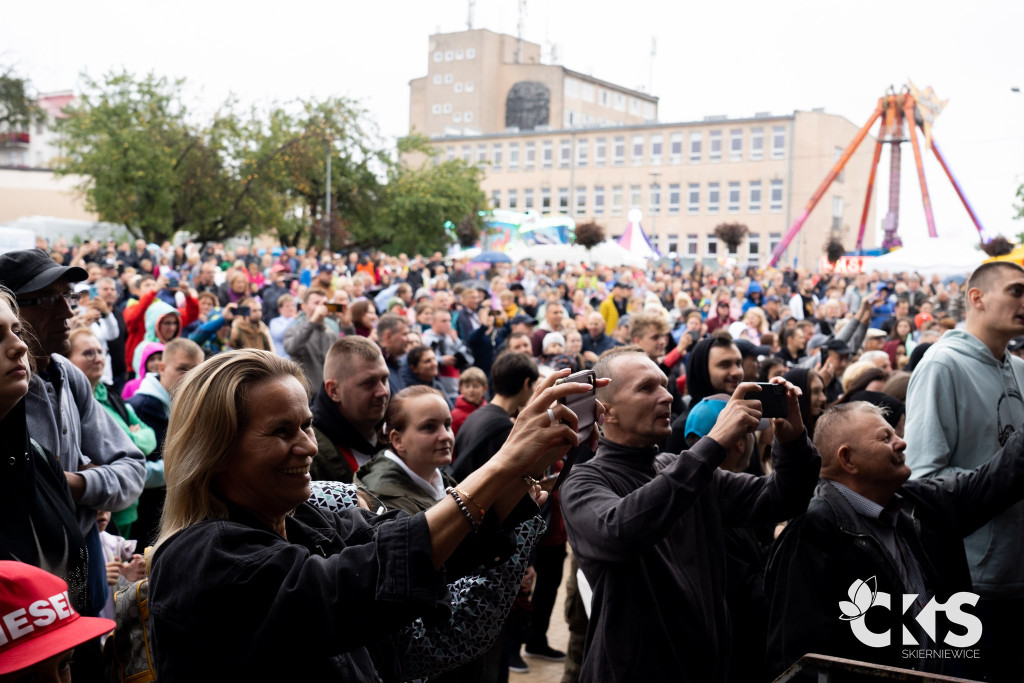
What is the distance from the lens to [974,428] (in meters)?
4.13

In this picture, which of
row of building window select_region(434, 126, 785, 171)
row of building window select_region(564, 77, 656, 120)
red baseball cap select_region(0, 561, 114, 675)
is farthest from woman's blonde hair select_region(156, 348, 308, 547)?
row of building window select_region(564, 77, 656, 120)

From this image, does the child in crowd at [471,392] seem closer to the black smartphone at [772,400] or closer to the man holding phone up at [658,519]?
the man holding phone up at [658,519]

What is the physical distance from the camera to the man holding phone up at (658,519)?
3035 millimetres

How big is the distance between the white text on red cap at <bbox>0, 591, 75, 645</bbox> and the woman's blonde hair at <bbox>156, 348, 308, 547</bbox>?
1.15ft

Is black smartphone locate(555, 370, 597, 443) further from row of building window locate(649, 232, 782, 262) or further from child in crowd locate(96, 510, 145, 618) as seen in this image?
row of building window locate(649, 232, 782, 262)

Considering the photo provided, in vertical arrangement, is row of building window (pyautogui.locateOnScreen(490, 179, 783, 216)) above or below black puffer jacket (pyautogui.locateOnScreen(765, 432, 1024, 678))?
above

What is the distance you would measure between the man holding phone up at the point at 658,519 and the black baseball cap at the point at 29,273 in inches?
75.8

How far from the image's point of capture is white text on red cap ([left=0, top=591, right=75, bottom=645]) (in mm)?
1974

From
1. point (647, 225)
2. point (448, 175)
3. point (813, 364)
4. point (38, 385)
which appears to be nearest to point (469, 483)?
point (38, 385)

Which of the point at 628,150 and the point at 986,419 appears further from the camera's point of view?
the point at 628,150

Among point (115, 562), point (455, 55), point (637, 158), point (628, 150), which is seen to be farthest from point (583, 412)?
point (455, 55)

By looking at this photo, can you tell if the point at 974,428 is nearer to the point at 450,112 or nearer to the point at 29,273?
the point at 29,273

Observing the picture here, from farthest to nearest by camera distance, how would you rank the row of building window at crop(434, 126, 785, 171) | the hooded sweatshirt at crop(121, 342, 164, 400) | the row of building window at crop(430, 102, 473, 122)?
the row of building window at crop(430, 102, 473, 122) < the row of building window at crop(434, 126, 785, 171) < the hooded sweatshirt at crop(121, 342, 164, 400)

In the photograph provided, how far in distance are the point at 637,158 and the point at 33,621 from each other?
7351 cm
